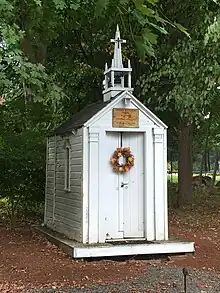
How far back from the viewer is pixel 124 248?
27.1 ft

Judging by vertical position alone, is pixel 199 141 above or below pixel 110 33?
below

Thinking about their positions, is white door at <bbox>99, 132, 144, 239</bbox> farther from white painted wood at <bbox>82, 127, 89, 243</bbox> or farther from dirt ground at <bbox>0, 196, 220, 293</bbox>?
dirt ground at <bbox>0, 196, 220, 293</bbox>

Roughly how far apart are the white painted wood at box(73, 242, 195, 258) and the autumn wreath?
145cm

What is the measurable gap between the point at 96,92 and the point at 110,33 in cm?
241

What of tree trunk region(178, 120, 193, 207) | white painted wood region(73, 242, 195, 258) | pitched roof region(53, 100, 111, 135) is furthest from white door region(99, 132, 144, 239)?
tree trunk region(178, 120, 193, 207)

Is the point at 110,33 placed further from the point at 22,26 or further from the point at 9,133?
the point at 22,26

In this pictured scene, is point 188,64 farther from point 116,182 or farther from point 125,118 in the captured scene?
point 116,182

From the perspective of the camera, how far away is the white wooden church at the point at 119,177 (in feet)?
28.7

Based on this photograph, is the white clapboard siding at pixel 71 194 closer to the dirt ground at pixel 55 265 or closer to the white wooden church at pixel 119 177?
the white wooden church at pixel 119 177

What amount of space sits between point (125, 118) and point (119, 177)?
1.12m

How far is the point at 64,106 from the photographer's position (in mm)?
14805

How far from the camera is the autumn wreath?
351 inches

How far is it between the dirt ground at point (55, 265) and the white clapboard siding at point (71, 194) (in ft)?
1.59

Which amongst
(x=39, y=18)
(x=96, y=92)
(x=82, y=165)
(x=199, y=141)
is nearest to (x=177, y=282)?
(x=82, y=165)
